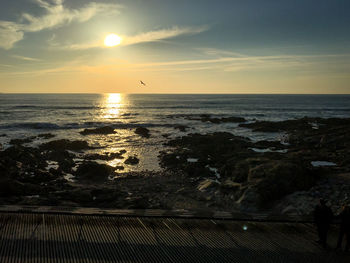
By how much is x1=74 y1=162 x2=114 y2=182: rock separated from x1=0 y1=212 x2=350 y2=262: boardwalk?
1076 cm

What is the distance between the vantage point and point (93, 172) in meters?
22.0

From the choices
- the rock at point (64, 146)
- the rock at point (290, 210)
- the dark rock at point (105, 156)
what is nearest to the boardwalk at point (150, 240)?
the rock at point (290, 210)

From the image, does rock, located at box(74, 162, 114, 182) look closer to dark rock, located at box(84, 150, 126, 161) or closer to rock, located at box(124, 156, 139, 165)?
rock, located at box(124, 156, 139, 165)

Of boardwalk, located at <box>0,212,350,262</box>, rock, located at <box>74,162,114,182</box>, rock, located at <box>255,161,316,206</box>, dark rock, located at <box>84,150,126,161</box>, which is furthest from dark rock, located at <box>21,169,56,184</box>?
rock, located at <box>255,161,316,206</box>

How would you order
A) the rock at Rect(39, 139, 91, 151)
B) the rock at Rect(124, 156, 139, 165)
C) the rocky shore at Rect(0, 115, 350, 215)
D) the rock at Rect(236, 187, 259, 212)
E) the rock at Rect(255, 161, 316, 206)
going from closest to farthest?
the rock at Rect(236, 187, 259, 212) → the rocky shore at Rect(0, 115, 350, 215) → the rock at Rect(255, 161, 316, 206) → the rock at Rect(124, 156, 139, 165) → the rock at Rect(39, 139, 91, 151)

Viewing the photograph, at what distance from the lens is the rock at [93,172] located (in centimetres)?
2144

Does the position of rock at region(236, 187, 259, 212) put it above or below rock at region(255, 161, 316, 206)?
below

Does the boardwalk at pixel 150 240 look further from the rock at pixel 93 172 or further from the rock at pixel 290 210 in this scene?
the rock at pixel 93 172

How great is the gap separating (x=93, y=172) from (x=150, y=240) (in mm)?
13628

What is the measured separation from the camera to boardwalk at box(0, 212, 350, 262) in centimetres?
855

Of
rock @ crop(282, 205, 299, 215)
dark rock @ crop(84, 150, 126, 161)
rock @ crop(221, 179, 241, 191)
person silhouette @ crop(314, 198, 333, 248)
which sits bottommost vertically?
dark rock @ crop(84, 150, 126, 161)

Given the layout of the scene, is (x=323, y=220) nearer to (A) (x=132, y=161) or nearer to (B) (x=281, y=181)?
(B) (x=281, y=181)

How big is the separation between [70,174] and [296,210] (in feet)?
53.7

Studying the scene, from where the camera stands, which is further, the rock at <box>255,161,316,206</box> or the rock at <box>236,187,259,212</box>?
the rock at <box>255,161,316,206</box>
